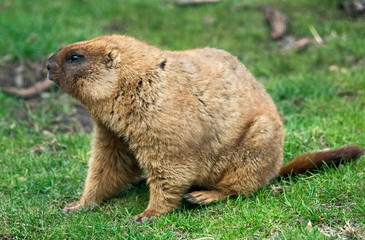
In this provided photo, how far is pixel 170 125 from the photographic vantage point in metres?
4.72

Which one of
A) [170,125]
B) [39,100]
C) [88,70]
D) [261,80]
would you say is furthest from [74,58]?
[261,80]

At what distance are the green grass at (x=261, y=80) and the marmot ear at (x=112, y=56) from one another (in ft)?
4.26

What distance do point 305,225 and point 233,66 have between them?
178 centimetres

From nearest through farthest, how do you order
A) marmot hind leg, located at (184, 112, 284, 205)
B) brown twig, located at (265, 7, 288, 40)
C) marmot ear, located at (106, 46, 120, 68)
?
1. marmot ear, located at (106, 46, 120, 68)
2. marmot hind leg, located at (184, 112, 284, 205)
3. brown twig, located at (265, 7, 288, 40)

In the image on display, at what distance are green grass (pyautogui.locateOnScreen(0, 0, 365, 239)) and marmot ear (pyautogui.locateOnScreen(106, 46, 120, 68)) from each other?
1300 millimetres

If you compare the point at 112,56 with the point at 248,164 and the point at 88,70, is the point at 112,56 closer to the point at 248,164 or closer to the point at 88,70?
the point at 88,70

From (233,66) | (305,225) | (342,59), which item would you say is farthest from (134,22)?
(305,225)

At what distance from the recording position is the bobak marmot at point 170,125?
479 cm

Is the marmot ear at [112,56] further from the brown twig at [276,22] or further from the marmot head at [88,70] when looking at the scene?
the brown twig at [276,22]

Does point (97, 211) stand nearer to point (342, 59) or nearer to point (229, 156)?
point (229, 156)

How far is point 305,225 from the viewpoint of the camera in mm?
4422

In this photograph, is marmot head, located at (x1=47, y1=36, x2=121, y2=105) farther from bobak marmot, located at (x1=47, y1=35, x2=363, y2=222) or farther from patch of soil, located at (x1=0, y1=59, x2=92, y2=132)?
patch of soil, located at (x1=0, y1=59, x2=92, y2=132)

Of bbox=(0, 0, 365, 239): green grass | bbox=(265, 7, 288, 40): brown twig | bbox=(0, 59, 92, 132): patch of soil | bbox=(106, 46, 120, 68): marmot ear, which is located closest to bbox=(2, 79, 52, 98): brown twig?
bbox=(0, 59, 92, 132): patch of soil

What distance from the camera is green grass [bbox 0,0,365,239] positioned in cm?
459
